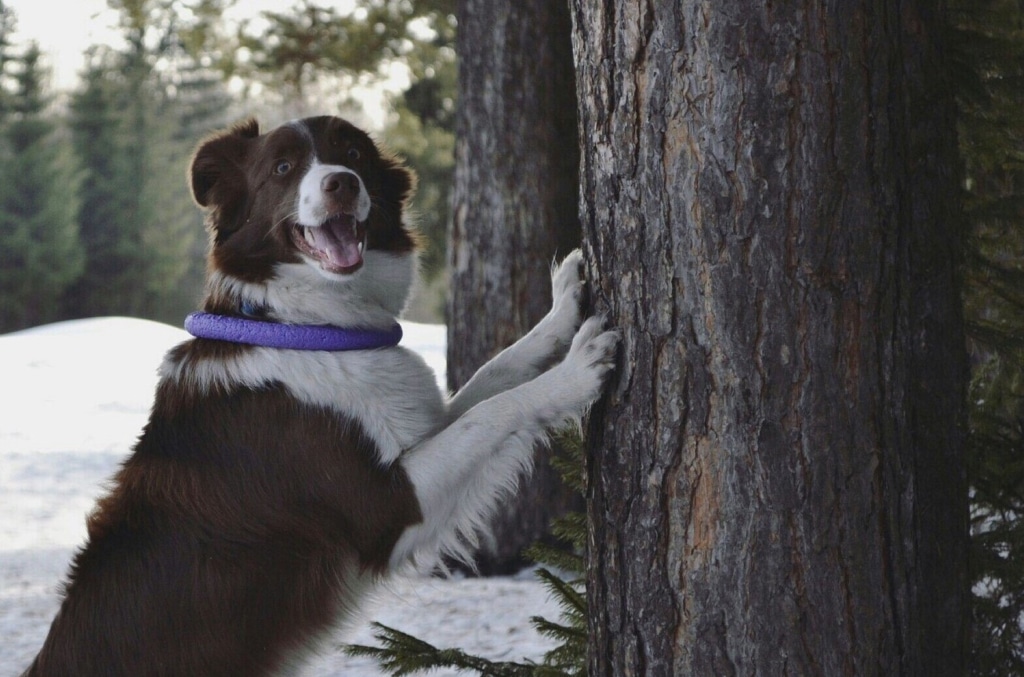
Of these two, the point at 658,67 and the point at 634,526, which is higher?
the point at 658,67

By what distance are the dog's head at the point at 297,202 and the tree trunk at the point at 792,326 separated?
1.05 metres

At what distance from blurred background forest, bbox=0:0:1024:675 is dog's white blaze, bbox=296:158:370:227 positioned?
0.85 metres

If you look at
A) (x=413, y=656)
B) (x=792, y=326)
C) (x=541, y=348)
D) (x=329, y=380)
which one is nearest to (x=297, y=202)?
(x=329, y=380)

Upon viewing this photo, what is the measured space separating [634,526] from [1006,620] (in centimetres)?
124

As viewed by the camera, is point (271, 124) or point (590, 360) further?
point (271, 124)

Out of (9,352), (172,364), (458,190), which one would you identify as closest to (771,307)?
(172,364)

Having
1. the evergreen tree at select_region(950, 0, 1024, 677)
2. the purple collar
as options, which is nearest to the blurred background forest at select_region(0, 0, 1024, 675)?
the evergreen tree at select_region(950, 0, 1024, 677)

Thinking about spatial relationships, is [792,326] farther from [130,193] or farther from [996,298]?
[130,193]

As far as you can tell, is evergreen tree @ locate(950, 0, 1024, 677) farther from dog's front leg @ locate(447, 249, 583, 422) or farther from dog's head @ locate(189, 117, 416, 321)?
dog's head @ locate(189, 117, 416, 321)

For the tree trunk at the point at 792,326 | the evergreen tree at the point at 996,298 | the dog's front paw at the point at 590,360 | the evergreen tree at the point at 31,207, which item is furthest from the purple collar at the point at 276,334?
the evergreen tree at the point at 31,207

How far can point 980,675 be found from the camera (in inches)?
113

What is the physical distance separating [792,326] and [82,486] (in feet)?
31.5

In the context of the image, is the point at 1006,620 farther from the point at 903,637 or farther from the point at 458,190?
the point at 458,190

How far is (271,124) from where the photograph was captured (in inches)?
463
